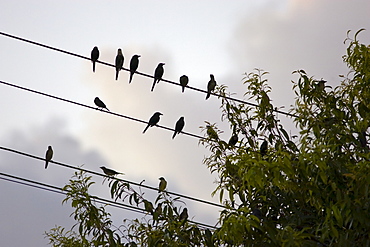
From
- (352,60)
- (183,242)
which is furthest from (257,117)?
(183,242)

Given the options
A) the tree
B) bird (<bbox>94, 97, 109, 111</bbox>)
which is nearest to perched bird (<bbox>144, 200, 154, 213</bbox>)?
the tree

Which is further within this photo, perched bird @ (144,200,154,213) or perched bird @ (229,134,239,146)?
perched bird @ (229,134,239,146)

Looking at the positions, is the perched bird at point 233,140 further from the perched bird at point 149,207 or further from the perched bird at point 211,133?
the perched bird at point 149,207

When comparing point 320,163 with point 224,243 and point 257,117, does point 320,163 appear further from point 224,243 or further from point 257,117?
point 257,117

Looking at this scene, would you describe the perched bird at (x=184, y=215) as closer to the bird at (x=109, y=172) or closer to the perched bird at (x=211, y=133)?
the bird at (x=109, y=172)

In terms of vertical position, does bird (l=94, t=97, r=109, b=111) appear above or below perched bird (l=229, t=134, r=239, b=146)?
above

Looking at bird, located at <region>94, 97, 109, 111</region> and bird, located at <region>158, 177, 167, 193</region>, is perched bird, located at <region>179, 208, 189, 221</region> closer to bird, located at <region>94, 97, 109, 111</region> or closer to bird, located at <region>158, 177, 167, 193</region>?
bird, located at <region>158, 177, 167, 193</region>

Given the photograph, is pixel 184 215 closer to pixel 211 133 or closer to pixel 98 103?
pixel 211 133

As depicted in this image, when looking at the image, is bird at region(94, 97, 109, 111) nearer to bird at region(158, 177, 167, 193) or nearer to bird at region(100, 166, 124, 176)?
bird at region(158, 177, 167, 193)

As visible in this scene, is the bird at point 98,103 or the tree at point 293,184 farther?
the bird at point 98,103

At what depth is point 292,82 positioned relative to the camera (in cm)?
597

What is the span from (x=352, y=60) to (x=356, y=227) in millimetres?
1938

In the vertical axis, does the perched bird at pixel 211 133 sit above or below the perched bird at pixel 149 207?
above

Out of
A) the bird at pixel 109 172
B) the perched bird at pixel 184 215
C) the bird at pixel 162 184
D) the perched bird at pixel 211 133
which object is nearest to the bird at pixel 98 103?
the bird at pixel 162 184
